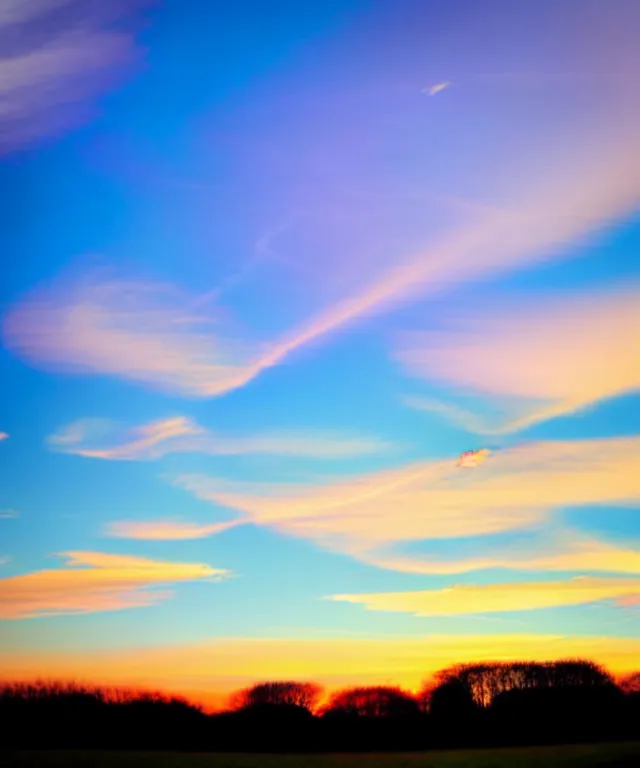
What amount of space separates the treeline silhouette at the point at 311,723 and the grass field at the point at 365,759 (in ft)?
31.7

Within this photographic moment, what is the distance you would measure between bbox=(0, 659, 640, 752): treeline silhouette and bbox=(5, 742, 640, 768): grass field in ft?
31.7

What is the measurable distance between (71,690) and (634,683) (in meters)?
90.5

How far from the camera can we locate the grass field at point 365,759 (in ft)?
271

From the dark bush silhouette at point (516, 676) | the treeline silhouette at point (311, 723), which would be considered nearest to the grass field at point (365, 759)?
the treeline silhouette at point (311, 723)

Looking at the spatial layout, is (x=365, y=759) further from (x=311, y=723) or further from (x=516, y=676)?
(x=516, y=676)

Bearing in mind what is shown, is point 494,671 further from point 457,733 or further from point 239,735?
point 239,735

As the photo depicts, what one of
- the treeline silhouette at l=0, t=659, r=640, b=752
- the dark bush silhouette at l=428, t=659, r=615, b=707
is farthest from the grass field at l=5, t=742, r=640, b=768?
the dark bush silhouette at l=428, t=659, r=615, b=707

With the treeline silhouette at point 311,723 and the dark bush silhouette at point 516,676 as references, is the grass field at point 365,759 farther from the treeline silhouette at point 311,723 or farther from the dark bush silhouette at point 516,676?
the dark bush silhouette at point 516,676

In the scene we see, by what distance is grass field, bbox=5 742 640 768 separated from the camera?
8250 cm

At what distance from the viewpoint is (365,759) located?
9219 centimetres

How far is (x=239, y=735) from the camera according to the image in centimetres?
10294

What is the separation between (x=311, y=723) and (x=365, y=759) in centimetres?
1843

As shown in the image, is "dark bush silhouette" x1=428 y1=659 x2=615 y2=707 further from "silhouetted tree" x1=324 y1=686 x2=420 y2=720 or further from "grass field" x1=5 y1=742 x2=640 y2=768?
"grass field" x1=5 y1=742 x2=640 y2=768

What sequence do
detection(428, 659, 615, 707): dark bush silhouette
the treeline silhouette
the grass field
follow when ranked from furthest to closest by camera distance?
1. detection(428, 659, 615, 707): dark bush silhouette
2. the treeline silhouette
3. the grass field
